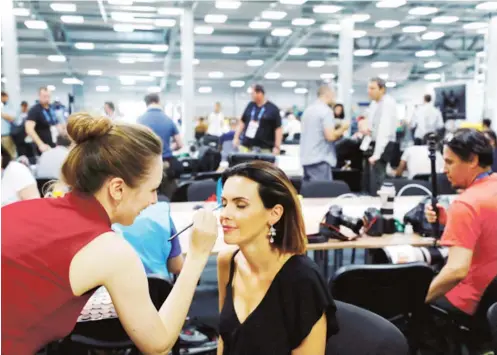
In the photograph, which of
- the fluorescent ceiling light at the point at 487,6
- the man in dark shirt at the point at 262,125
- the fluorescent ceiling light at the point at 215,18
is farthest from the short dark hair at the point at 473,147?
the fluorescent ceiling light at the point at 215,18

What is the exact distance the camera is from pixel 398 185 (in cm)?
416

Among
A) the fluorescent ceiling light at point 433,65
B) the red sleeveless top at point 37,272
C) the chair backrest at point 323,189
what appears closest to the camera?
the red sleeveless top at point 37,272

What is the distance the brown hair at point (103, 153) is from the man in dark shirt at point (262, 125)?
14.4 feet

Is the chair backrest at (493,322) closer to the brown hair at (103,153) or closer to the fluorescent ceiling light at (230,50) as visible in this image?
the brown hair at (103,153)

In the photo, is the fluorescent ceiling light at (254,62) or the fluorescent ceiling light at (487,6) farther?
the fluorescent ceiling light at (254,62)

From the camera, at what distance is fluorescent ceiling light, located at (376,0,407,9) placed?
953 cm

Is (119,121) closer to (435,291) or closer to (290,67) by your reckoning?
(435,291)

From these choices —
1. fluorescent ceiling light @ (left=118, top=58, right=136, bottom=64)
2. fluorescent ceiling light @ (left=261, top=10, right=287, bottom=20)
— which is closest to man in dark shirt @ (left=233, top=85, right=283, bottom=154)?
fluorescent ceiling light @ (left=261, top=10, right=287, bottom=20)

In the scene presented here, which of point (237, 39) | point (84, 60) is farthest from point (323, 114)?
point (84, 60)

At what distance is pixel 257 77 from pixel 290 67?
6.49 ft

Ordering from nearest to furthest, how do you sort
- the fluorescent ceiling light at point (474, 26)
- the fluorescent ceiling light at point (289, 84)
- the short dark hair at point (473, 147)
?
the short dark hair at point (473, 147), the fluorescent ceiling light at point (474, 26), the fluorescent ceiling light at point (289, 84)

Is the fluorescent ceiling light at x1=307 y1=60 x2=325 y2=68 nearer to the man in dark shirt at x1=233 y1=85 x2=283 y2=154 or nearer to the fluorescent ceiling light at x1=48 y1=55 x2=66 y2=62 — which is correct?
the fluorescent ceiling light at x1=48 y1=55 x2=66 y2=62

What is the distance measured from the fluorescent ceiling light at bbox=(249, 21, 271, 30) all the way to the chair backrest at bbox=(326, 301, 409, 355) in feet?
35.5

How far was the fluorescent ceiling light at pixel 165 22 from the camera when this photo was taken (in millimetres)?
10771
